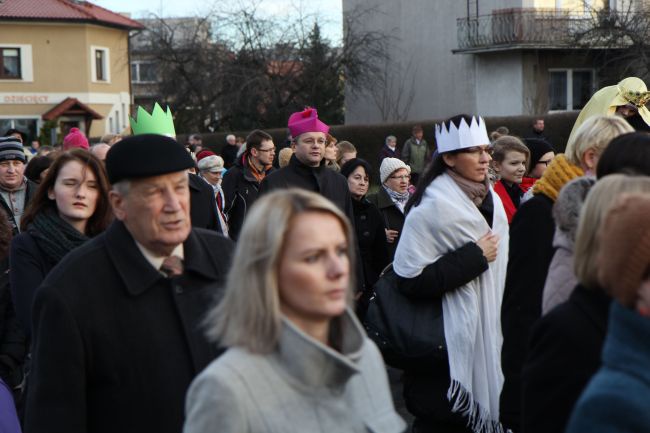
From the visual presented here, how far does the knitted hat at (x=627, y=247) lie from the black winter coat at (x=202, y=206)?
17.0ft

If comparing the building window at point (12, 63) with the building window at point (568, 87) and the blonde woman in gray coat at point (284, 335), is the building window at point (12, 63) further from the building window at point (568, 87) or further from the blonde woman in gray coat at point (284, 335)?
the blonde woman in gray coat at point (284, 335)

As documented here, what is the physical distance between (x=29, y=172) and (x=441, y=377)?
4189 millimetres

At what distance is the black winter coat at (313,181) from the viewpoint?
8547 millimetres

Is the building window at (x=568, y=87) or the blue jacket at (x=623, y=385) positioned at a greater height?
the building window at (x=568, y=87)

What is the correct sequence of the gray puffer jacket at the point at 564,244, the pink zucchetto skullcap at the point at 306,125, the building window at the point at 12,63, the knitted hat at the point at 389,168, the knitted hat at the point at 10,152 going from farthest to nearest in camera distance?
the building window at the point at 12,63
the knitted hat at the point at 389,168
the pink zucchetto skullcap at the point at 306,125
the knitted hat at the point at 10,152
the gray puffer jacket at the point at 564,244

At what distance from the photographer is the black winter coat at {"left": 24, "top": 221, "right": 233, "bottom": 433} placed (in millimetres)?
3609

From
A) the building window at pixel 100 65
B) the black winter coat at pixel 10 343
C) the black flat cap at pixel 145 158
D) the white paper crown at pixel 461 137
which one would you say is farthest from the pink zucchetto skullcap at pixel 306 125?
the building window at pixel 100 65

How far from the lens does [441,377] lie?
5684 mm

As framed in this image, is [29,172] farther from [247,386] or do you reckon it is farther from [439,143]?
[247,386]

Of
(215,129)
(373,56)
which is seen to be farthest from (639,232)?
(215,129)

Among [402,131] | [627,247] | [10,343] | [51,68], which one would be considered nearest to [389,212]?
[10,343]

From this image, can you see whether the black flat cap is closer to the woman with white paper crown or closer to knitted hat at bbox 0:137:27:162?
the woman with white paper crown

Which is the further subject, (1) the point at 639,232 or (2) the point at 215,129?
(2) the point at 215,129

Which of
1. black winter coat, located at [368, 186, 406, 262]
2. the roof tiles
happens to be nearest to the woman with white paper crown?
black winter coat, located at [368, 186, 406, 262]
